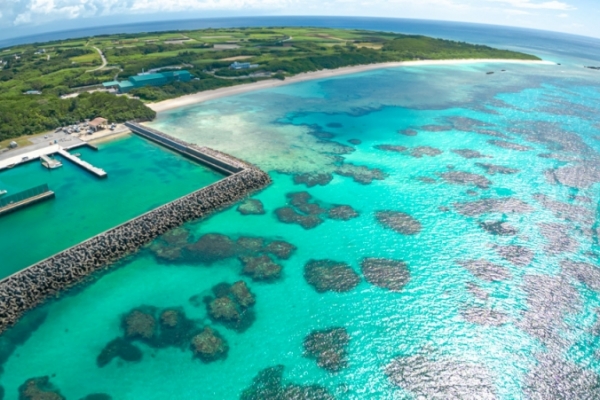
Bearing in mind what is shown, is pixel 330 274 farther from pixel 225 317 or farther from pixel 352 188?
pixel 352 188

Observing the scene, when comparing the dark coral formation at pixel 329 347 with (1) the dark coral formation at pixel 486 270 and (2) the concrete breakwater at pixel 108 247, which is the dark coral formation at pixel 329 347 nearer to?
(1) the dark coral formation at pixel 486 270

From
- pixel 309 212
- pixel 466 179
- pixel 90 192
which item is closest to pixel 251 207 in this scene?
pixel 309 212

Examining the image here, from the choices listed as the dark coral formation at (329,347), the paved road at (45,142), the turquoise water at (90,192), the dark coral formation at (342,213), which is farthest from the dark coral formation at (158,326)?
the paved road at (45,142)

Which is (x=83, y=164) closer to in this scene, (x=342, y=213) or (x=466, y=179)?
(x=342, y=213)

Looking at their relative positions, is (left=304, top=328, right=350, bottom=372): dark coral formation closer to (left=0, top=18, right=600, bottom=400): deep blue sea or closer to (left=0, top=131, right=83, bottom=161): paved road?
(left=0, top=18, right=600, bottom=400): deep blue sea

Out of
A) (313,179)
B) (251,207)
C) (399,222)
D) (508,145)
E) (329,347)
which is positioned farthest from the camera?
(508,145)

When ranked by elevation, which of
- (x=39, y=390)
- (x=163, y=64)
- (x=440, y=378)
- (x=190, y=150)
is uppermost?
(x=163, y=64)

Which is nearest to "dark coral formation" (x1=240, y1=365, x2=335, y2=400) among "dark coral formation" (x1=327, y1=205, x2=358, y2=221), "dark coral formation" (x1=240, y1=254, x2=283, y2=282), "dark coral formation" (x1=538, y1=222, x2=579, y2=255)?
"dark coral formation" (x1=240, y1=254, x2=283, y2=282)
